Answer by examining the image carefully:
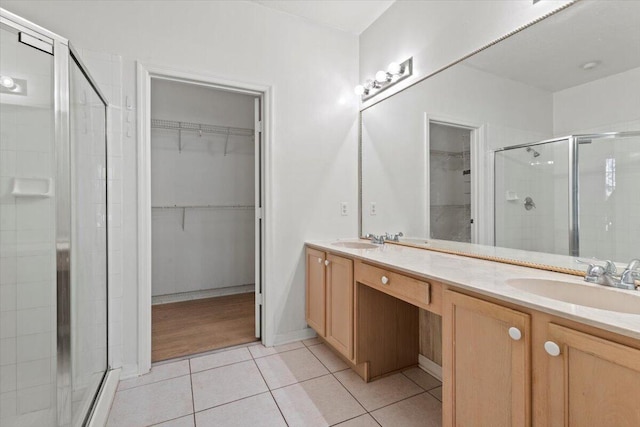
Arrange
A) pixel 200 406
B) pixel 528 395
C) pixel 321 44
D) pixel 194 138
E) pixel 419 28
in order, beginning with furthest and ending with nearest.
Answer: pixel 194 138, pixel 321 44, pixel 419 28, pixel 200 406, pixel 528 395

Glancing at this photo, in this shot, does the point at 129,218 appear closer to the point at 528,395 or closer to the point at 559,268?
the point at 528,395

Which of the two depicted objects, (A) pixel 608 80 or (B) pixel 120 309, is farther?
(B) pixel 120 309

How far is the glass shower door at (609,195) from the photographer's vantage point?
1127 mm

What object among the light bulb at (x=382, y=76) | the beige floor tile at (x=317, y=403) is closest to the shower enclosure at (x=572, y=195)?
the light bulb at (x=382, y=76)

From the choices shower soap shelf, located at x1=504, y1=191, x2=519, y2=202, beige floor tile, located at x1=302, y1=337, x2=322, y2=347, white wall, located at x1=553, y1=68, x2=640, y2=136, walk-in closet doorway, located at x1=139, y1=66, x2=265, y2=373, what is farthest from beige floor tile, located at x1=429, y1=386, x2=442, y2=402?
walk-in closet doorway, located at x1=139, y1=66, x2=265, y2=373

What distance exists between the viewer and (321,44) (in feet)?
8.41

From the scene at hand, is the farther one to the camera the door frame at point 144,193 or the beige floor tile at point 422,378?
the door frame at point 144,193

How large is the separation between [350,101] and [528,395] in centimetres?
239

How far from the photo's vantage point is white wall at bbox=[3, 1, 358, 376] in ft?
6.36

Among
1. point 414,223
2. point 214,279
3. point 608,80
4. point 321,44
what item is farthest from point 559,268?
point 214,279

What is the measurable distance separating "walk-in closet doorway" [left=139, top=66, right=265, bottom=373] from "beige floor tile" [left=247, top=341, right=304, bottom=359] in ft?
1.57

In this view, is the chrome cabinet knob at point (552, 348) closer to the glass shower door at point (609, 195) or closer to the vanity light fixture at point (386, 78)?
the glass shower door at point (609, 195)

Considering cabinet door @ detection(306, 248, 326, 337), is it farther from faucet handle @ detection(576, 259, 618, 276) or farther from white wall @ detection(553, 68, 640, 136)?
white wall @ detection(553, 68, 640, 136)

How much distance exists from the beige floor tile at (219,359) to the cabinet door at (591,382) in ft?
6.10
